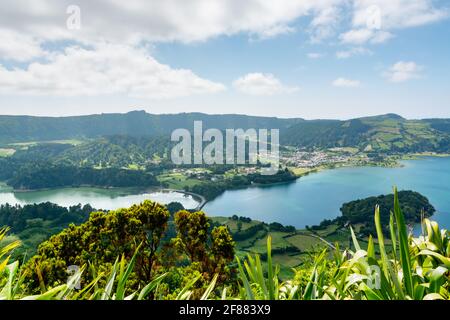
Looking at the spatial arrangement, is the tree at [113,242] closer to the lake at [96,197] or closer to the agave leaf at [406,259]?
the agave leaf at [406,259]

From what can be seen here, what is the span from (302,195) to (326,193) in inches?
209

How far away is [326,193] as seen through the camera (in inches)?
3051

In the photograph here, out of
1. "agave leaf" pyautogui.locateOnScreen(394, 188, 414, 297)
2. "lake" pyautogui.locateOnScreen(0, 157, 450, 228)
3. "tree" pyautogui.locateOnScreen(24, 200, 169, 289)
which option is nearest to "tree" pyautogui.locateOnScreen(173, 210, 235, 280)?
"tree" pyautogui.locateOnScreen(24, 200, 169, 289)

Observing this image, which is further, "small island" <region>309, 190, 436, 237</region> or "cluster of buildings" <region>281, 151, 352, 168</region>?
"cluster of buildings" <region>281, 151, 352, 168</region>

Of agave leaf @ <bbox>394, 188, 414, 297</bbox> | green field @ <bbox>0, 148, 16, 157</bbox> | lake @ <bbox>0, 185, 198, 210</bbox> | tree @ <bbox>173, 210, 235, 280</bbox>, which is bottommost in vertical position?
lake @ <bbox>0, 185, 198, 210</bbox>

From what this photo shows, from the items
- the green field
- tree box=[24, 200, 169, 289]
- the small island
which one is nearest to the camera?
tree box=[24, 200, 169, 289]

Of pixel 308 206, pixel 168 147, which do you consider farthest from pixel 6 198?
pixel 168 147

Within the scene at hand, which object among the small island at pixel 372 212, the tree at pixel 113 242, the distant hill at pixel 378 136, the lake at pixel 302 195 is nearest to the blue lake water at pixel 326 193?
the lake at pixel 302 195

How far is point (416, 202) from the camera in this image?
179 ft

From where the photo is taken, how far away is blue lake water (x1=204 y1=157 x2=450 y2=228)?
62444mm

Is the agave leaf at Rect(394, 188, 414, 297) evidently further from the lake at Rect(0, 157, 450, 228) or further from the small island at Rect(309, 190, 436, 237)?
the lake at Rect(0, 157, 450, 228)

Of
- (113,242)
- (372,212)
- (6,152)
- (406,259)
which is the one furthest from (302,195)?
(6,152)

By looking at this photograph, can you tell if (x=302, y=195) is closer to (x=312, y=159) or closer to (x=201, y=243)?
(x=312, y=159)
